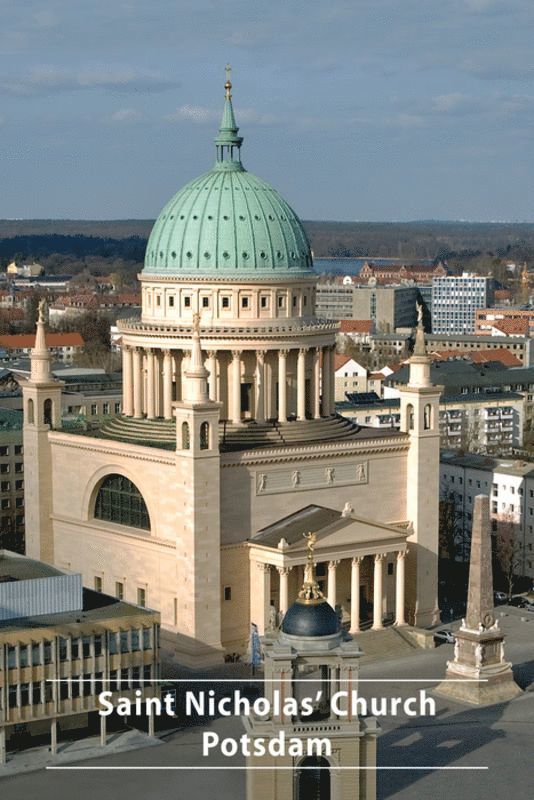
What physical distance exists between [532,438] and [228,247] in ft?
244

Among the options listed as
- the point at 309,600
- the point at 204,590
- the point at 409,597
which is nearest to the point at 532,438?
the point at 409,597

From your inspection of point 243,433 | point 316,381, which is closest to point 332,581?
point 243,433

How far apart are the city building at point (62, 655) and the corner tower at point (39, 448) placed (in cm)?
2087

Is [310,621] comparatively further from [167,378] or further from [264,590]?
[167,378]

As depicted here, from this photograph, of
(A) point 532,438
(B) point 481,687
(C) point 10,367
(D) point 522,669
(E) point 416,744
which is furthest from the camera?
(C) point 10,367

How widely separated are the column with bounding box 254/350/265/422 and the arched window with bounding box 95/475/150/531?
7.69m

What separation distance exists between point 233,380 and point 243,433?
9.23 feet

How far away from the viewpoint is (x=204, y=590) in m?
86.1

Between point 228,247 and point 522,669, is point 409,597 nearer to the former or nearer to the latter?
point 522,669

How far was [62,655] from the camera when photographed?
2822 inches

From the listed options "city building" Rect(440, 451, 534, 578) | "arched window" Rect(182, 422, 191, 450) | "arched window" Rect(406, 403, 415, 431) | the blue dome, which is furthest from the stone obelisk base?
"city building" Rect(440, 451, 534, 578)

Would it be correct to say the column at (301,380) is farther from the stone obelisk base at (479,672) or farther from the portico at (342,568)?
the stone obelisk base at (479,672)

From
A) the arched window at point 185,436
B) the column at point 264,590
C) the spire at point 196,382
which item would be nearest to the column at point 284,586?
the column at point 264,590

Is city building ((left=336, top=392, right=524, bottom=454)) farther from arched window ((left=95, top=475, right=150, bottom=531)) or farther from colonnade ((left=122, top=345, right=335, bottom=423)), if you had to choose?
arched window ((left=95, top=475, right=150, bottom=531))
